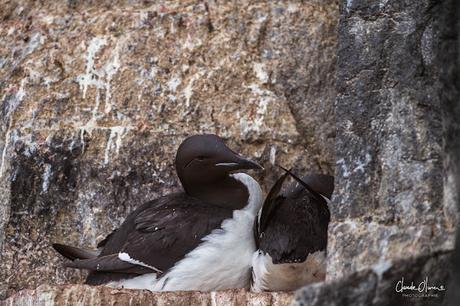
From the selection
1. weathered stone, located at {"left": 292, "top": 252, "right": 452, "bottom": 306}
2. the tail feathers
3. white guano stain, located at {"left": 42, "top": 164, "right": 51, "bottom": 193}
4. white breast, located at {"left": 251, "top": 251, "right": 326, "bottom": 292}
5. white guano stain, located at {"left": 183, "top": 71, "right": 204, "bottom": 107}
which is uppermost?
weathered stone, located at {"left": 292, "top": 252, "right": 452, "bottom": 306}

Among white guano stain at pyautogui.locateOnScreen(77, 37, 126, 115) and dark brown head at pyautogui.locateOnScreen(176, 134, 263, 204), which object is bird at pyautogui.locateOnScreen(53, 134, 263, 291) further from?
white guano stain at pyautogui.locateOnScreen(77, 37, 126, 115)

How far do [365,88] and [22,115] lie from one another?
7.79ft

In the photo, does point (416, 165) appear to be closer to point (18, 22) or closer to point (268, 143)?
point (268, 143)

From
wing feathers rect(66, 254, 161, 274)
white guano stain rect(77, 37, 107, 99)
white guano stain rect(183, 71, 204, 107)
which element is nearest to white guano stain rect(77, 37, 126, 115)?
white guano stain rect(77, 37, 107, 99)

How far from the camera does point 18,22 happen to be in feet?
23.6

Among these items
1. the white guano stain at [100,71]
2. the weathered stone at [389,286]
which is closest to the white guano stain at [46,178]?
the white guano stain at [100,71]

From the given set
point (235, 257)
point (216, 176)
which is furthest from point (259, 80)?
point (235, 257)

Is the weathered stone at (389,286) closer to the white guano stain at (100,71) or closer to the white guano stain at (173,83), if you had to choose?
the white guano stain at (173,83)

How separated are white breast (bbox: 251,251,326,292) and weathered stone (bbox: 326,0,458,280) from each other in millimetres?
735

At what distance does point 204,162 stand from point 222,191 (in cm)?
18

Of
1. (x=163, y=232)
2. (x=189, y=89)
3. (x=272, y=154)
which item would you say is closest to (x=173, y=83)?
(x=189, y=89)

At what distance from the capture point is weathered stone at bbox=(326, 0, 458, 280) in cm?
480

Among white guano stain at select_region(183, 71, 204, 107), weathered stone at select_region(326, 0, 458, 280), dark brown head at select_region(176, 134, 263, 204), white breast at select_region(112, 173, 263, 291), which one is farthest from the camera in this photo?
white guano stain at select_region(183, 71, 204, 107)

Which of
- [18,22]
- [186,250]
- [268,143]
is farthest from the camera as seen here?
[18,22]
